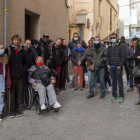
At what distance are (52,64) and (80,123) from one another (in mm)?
3398

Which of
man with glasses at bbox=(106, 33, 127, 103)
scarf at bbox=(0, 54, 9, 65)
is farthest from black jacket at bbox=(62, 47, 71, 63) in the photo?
scarf at bbox=(0, 54, 9, 65)

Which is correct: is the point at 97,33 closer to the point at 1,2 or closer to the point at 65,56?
the point at 65,56

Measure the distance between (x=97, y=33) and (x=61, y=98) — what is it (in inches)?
441

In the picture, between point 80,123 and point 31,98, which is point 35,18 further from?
point 80,123

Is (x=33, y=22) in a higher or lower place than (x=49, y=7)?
lower

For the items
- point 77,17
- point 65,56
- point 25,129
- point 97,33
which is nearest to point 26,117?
point 25,129

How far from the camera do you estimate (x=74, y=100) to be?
7.23 m

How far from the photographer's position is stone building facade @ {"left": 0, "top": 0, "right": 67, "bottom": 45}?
6.92 m

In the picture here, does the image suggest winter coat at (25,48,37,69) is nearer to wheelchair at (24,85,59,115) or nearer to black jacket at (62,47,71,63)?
wheelchair at (24,85,59,115)

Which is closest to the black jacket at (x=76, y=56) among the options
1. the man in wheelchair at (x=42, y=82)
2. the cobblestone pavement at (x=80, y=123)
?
the cobblestone pavement at (x=80, y=123)

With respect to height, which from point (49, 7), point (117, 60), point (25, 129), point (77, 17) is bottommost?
point (25, 129)

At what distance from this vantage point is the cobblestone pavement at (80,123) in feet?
14.3

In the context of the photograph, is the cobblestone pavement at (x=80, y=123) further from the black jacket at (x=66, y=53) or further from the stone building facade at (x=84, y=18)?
the stone building facade at (x=84, y=18)

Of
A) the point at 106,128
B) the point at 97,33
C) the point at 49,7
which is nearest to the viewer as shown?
the point at 106,128
